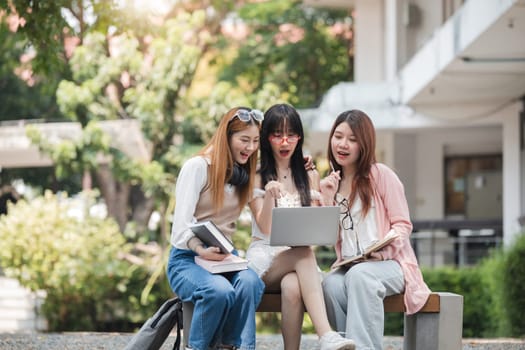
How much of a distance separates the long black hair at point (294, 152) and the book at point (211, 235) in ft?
2.02

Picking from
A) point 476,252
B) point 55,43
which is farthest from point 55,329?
point 55,43

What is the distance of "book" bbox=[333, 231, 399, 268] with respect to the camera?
6.05 metres

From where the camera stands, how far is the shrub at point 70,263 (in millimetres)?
17484

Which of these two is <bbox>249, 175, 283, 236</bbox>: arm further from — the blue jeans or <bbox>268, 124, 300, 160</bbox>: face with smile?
the blue jeans

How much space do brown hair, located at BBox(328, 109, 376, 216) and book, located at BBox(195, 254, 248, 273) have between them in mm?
828

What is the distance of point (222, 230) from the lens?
6.17 meters

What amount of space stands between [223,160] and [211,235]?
52 centimetres

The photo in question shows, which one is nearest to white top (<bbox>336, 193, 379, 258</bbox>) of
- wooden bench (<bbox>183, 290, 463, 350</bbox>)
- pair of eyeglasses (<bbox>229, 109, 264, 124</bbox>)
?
wooden bench (<bbox>183, 290, 463, 350</bbox>)

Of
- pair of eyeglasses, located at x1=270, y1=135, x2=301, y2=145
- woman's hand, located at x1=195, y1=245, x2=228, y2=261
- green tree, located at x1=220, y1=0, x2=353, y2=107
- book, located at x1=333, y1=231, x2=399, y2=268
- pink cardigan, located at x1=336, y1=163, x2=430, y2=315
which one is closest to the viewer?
woman's hand, located at x1=195, y1=245, x2=228, y2=261

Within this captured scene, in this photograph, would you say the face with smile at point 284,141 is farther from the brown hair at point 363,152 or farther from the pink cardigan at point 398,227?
the pink cardigan at point 398,227

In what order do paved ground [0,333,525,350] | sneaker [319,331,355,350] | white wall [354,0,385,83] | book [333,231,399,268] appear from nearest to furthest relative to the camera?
sneaker [319,331,355,350] < book [333,231,399,268] < paved ground [0,333,525,350] < white wall [354,0,385,83]

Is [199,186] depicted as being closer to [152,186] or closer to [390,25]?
[152,186]

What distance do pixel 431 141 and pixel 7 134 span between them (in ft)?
28.7

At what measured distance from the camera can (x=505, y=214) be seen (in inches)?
714
